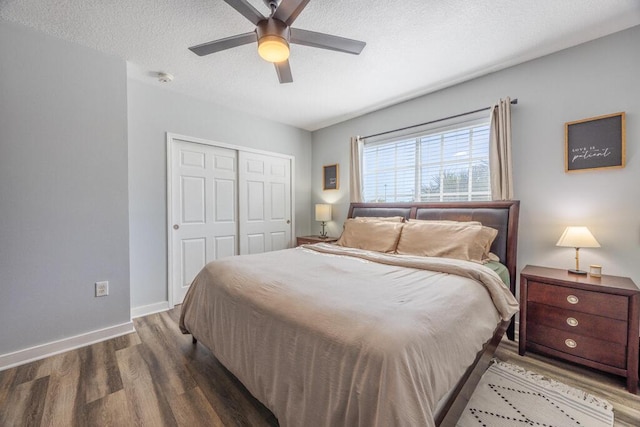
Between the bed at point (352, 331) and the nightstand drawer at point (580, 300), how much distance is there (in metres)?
0.27

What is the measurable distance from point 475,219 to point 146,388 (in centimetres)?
303

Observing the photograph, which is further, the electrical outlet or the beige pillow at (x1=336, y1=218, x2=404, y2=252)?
the beige pillow at (x1=336, y1=218, x2=404, y2=252)

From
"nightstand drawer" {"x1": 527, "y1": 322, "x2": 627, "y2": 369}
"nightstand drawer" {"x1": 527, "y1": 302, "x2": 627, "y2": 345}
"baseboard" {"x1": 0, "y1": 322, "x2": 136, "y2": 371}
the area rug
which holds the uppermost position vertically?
"nightstand drawer" {"x1": 527, "y1": 302, "x2": 627, "y2": 345}

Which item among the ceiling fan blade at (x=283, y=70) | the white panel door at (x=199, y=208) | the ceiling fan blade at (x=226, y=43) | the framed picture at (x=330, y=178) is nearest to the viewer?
the ceiling fan blade at (x=226, y=43)

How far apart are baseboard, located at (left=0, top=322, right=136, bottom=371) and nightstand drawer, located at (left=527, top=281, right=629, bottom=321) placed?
360 cm

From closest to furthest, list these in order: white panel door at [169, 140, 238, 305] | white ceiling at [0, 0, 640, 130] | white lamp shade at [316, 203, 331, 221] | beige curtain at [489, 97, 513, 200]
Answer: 1. white ceiling at [0, 0, 640, 130]
2. beige curtain at [489, 97, 513, 200]
3. white panel door at [169, 140, 238, 305]
4. white lamp shade at [316, 203, 331, 221]

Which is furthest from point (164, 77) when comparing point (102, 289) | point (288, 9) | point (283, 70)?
point (102, 289)

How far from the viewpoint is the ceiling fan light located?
5.25 feet

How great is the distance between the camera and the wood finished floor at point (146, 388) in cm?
146

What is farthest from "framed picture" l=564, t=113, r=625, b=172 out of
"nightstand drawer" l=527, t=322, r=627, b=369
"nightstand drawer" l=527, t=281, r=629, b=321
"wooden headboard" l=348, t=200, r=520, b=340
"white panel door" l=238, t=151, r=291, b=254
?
"white panel door" l=238, t=151, r=291, b=254

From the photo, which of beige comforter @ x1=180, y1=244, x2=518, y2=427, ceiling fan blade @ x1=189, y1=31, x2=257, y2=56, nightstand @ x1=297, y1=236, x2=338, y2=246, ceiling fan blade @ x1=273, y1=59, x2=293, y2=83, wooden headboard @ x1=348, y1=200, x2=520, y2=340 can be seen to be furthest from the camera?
→ nightstand @ x1=297, y1=236, x2=338, y2=246

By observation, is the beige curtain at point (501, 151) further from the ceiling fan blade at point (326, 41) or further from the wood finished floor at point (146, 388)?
the ceiling fan blade at point (326, 41)

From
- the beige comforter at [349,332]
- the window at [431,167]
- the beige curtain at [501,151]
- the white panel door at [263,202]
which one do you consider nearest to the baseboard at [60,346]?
the beige comforter at [349,332]

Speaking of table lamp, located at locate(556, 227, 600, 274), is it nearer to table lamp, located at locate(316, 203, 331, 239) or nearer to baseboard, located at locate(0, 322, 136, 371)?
table lamp, located at locate(316, 203, 331, 239)
